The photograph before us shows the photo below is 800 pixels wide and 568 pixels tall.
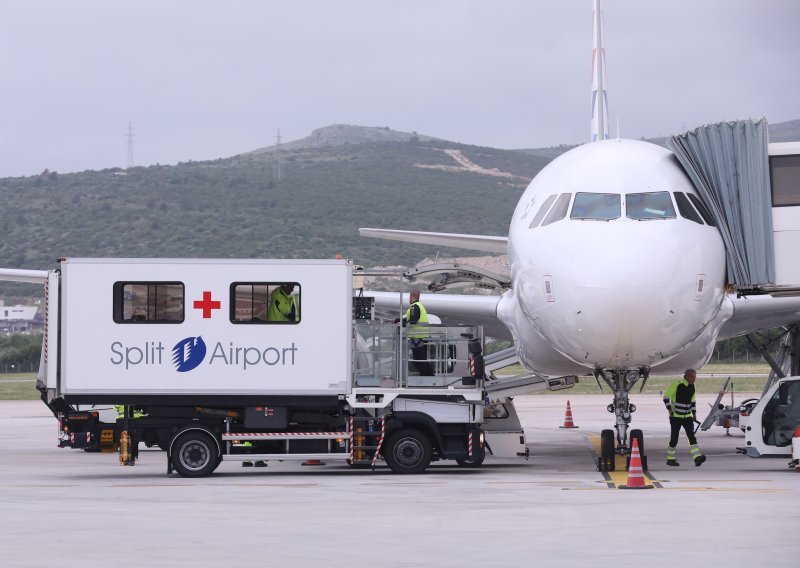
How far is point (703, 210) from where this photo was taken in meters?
19.0

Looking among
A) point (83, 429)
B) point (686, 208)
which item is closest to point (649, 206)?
point (686, 208)

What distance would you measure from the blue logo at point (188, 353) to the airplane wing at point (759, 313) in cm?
859

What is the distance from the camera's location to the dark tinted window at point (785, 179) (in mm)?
19891

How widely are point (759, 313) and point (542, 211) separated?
5601 millimetres

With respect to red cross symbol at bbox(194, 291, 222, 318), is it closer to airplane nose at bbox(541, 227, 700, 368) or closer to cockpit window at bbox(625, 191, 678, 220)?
airplane nose at bbox(541, 227, 700, 368)

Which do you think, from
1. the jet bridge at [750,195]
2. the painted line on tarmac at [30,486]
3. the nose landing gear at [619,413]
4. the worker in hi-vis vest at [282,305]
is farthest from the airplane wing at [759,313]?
the painted line on tarmac at [30,486]

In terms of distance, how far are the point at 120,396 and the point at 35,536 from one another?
22.4ft

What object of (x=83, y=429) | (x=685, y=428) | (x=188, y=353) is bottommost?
(x=685, y=428)

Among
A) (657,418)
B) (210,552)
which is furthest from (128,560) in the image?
(657,418)

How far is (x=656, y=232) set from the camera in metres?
17.6

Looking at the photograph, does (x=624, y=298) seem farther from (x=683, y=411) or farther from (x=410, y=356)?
(x=683, y=411)

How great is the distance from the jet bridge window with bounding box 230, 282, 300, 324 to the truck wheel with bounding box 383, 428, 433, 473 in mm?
2378

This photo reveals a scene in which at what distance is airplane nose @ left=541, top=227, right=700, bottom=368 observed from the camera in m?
17.0

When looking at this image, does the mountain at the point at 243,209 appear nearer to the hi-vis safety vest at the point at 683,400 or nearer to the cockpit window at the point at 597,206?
the hi-vis safety vest at the point at 683,400
